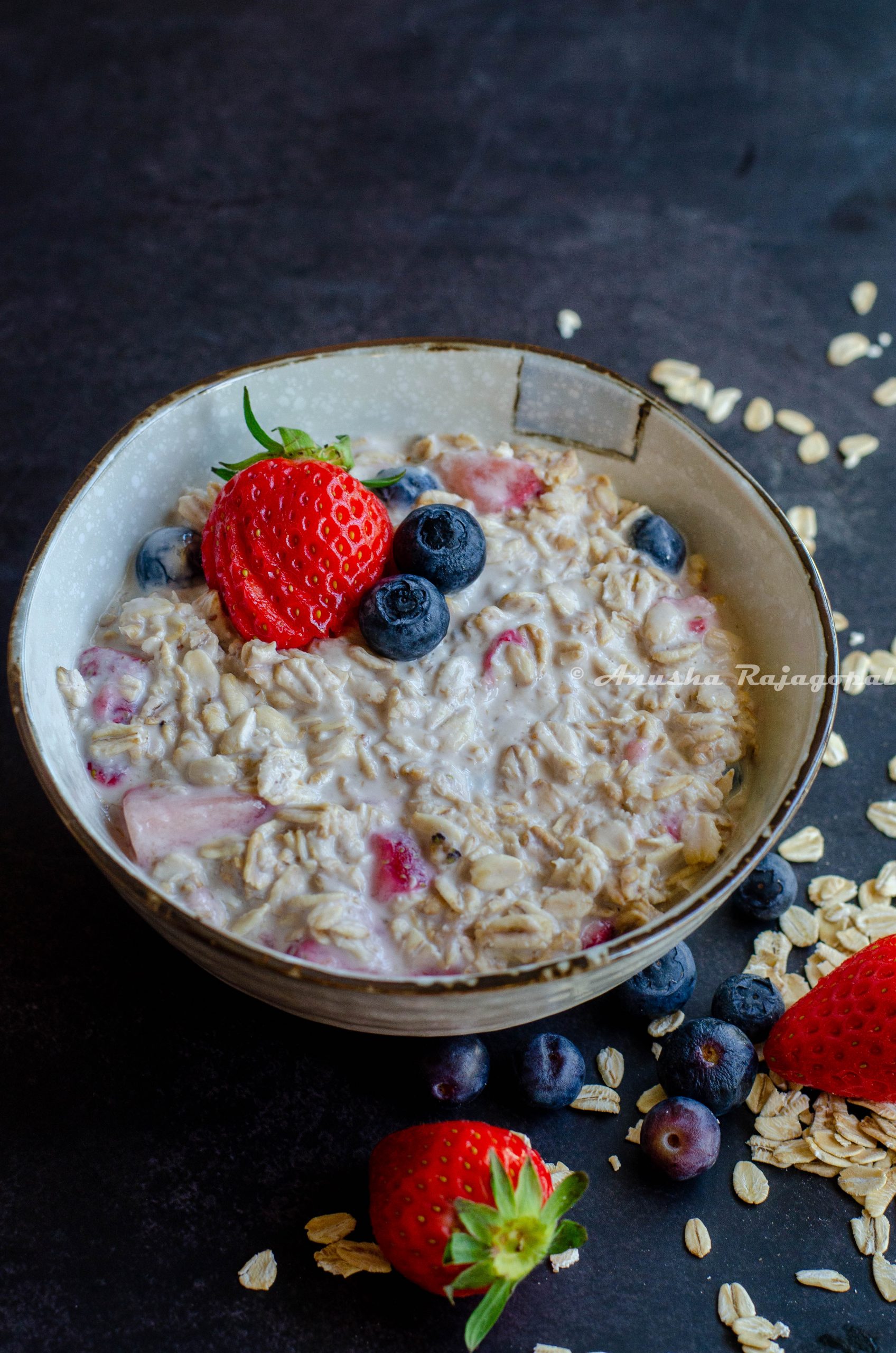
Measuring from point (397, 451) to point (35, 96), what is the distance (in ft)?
5.65

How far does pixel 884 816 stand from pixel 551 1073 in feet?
2.44

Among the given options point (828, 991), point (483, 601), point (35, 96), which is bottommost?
point (828, 991)

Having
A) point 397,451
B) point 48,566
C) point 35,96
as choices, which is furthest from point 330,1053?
point 35,96

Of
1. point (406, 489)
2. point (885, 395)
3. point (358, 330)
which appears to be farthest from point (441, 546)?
point (885, 395)

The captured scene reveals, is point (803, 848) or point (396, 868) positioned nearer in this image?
point (396, 868)

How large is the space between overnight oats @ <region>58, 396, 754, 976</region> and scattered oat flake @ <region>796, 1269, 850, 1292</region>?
505 millimetres

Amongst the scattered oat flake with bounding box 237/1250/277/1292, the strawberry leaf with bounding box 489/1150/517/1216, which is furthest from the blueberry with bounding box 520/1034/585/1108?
the scattered oat flake with bounding box 237/1250/277/1292

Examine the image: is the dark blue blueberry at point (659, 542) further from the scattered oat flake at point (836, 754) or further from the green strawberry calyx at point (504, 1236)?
the green strawberry calyx at point (504, 1236)

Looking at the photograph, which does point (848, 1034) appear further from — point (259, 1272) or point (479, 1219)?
point (259, 1272)

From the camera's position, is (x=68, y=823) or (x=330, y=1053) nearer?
(x=68, y=823)

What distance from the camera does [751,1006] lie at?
5.44 ft

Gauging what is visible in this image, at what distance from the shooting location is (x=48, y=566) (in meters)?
1.58

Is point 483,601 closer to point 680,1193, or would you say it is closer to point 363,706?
point 363,706

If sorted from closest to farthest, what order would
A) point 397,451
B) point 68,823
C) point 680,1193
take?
point 68,823 < point 680,1193 < point 397,451
